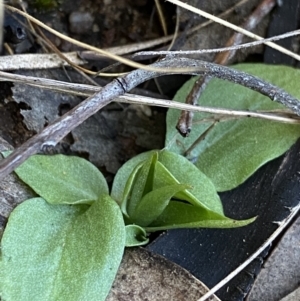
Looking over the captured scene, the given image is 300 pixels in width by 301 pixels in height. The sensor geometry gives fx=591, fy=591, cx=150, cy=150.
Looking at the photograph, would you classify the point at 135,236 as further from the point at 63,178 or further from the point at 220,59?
the point at 220,59

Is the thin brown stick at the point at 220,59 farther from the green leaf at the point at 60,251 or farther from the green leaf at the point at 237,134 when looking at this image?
the green leaf at the point at 60,251

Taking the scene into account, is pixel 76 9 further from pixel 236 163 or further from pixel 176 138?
pixel 236 163

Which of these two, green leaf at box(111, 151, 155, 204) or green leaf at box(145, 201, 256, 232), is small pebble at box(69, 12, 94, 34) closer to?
green leaf at box(111, 151, 155, 204)

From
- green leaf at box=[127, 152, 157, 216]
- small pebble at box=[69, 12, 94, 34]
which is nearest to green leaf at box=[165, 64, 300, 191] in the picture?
green leaf at box=[127, 152, 157, 216]

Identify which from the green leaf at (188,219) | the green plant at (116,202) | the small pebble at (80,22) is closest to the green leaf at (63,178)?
the green plant at (116,202)

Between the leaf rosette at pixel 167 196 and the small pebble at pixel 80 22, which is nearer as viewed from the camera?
the leaf rosette at pixel 167 196

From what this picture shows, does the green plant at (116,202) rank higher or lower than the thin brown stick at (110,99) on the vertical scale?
lower

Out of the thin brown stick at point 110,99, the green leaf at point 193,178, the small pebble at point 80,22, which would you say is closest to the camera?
the thin brown stick at point 110,99

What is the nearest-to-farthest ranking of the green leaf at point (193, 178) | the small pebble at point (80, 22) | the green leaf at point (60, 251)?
1. the green leaf at point (60, 251)
2. the green leaf at point (193, 178)
3. the small pebble at point (80, 22)
